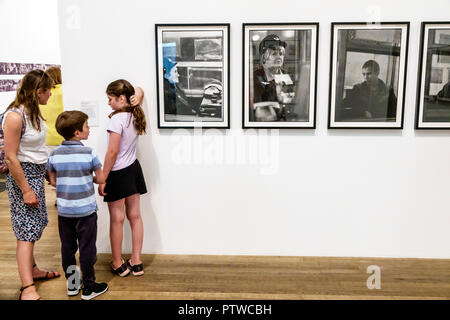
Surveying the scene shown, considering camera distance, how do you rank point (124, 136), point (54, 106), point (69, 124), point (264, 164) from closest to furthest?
point (69, 124) → point (124, 136) → point (264, 164) → point (54, 106)

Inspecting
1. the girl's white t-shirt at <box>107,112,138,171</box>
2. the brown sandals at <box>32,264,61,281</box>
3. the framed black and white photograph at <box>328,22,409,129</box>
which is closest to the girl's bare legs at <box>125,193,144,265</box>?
the girl's white t-shirt at <box>107,112,138,171</box>

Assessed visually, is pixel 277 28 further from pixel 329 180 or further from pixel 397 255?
pixel 397 255

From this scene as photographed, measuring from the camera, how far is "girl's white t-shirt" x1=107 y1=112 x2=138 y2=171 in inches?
116

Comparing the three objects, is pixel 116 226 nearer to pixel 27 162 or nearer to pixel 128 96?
pixel 27 162

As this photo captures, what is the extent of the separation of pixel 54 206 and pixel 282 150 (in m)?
2.82

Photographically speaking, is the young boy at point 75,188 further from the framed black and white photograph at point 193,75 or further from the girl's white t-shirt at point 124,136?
the framed black and white photograph at point 193,75

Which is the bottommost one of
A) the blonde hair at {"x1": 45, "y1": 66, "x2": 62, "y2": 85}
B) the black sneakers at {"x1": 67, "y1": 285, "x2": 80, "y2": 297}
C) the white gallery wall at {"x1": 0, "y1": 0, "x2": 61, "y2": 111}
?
the black sneakers at {"x1": 67, "y1": 285, "x2": 80, "y2": 297}

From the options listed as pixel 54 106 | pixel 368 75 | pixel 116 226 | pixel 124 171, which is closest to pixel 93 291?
pixel 116 226

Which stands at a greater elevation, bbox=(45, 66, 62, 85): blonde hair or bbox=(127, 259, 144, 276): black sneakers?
bbox=(45, 66, 62, 85): blonde hair

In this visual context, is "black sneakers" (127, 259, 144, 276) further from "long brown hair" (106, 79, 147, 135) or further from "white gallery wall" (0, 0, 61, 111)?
"white gallery wall" (0, 0, 61, 111)

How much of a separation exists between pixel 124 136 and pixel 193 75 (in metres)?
0.65

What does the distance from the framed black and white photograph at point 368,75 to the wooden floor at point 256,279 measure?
101 centimetres

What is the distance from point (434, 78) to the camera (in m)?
3.10

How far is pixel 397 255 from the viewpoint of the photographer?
10.9 ft
